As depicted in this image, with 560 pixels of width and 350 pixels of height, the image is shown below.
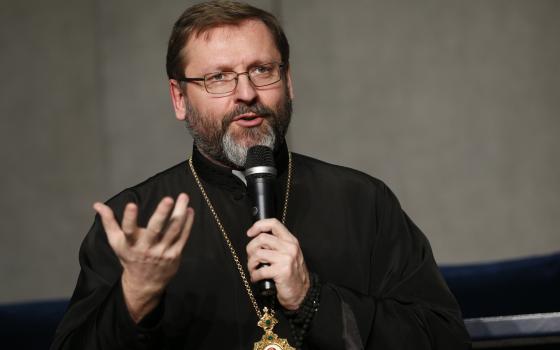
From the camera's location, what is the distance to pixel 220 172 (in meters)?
2.78

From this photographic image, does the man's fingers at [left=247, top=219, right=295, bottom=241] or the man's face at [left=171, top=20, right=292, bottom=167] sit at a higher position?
the man's face at [left=171, top=20, right=292, bottom=167]

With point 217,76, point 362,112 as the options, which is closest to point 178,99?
point 217,76

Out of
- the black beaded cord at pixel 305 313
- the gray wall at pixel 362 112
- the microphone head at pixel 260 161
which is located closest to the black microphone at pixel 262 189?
the microphone head at pixel 260 161

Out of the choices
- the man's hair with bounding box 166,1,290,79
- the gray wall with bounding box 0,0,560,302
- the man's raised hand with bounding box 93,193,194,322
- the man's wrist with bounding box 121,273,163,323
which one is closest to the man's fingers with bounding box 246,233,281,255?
the man's raised hand with bounding box 93,193,194,322

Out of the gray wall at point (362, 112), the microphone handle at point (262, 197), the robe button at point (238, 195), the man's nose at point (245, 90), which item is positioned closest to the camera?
the microphone handle at point (262, 197)

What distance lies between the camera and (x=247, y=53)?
2.61 metres

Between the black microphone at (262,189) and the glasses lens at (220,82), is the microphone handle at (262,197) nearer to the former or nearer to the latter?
the black microphone at (262,189)

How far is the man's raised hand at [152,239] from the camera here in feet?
6.40

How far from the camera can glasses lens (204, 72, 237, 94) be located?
259 cm

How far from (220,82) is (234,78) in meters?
0.05

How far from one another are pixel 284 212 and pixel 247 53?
0.53 m

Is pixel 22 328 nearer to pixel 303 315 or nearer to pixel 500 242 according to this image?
pixel 303 315

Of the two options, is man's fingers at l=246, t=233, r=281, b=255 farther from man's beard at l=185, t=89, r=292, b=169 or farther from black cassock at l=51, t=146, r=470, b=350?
man's beard at l=185, t=89, r=292, b=169

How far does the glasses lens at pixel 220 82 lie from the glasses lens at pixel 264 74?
0.21 feet
